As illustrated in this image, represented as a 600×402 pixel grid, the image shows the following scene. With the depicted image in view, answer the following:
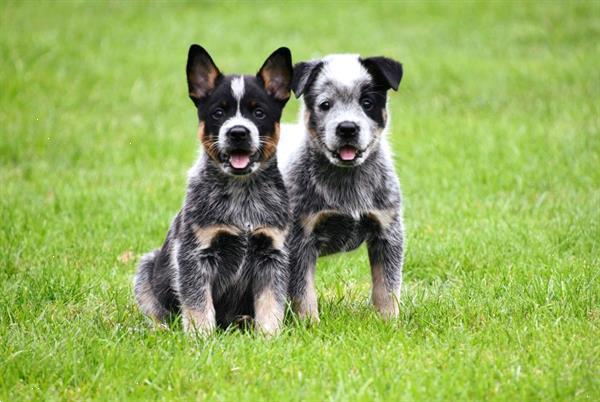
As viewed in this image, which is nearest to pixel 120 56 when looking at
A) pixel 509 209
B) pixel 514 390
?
pixel 509 209

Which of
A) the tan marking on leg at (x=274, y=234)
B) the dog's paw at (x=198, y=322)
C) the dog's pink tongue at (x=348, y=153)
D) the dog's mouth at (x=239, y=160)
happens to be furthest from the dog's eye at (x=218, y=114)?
the dog's paw at (x=198, y=322)

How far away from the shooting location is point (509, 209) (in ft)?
28.3

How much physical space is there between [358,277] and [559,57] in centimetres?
916

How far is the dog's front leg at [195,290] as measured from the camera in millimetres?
5555

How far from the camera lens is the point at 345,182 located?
6.09m

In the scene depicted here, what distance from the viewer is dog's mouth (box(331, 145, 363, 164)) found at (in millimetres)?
5930

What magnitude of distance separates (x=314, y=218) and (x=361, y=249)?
1955 mm

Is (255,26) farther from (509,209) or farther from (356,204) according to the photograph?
(356,204)

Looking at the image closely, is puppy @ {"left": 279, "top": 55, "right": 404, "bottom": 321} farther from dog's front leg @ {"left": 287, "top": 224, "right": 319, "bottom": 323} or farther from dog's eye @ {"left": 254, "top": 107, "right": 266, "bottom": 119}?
dog's eye @ {"left": 254, "top": 107, "right": 266, "bottom": 119}

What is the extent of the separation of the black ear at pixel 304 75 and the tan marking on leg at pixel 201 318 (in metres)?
1.39

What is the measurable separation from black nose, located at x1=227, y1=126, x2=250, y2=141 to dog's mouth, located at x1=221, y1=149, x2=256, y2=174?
108 mm

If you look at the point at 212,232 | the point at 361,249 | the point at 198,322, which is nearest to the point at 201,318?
the point at 198,322

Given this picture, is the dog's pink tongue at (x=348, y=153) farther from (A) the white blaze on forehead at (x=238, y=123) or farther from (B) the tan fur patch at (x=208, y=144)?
(B) the tan fur patch at (x=208, y=144)

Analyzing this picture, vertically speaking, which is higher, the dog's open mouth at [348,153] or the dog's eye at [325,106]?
the dog's eye at [325,106]
